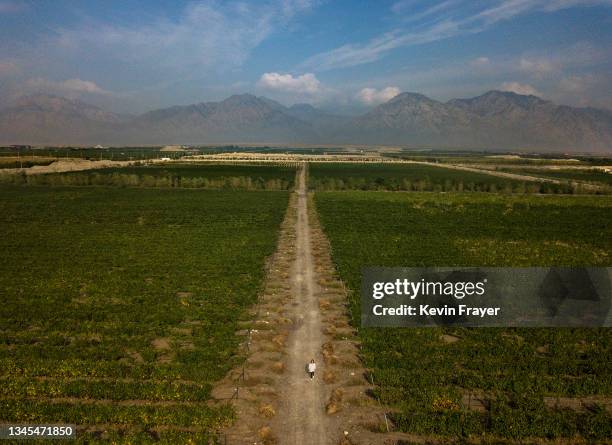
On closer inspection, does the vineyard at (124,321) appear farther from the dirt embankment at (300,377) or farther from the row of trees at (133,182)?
the row of trees at (133,182)

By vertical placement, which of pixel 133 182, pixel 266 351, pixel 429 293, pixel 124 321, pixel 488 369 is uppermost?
pixel 133 182

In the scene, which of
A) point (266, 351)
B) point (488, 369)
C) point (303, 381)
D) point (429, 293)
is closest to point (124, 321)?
point (266, 351)

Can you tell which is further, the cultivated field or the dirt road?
→ the cultivated field

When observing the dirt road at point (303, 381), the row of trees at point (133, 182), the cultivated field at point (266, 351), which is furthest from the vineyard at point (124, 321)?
the row of trees at point (133, 182)

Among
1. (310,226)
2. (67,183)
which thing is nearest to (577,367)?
(310,226)

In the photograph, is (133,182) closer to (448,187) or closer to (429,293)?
(448,187)

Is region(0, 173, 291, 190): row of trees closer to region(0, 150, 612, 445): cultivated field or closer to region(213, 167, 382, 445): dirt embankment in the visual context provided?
region(0, 150, 612, 445): cultivated field

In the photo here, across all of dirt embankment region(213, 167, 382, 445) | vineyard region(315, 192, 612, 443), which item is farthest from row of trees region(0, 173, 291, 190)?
dirt embankment region(213, 167, 382, 445)
